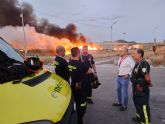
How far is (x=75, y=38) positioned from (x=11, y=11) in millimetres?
12037

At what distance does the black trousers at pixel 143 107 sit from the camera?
618cm

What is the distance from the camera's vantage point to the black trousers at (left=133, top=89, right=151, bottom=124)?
Answer: 618 centimetres

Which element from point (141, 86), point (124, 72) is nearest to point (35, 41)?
point (124, 72)

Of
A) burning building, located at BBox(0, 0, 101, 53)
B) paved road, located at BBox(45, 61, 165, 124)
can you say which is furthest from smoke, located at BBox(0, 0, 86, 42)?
paved road, located at BBox(45, 61, 165, 124)

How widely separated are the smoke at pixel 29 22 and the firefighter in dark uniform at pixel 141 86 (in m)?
34.1

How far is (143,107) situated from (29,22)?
39.1m

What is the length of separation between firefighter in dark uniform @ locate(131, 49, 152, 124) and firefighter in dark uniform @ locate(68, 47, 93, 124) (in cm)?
138

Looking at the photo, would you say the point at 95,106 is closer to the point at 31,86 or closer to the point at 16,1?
the point at 31,86

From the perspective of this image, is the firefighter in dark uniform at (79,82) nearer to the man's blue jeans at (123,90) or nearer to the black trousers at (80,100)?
the black trousers at (80,100)

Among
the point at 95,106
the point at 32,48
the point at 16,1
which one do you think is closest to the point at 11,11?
the point at 16,1

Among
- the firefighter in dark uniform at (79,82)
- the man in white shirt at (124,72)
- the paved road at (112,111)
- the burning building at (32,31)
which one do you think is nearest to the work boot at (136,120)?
the paved road at (112,111)

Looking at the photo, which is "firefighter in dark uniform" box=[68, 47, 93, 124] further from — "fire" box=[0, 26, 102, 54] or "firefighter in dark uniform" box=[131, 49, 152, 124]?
"fire" box=[0, 26, 102, 54]

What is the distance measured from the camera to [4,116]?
2178 millimetres

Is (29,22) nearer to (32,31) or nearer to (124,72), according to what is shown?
(32,31)
